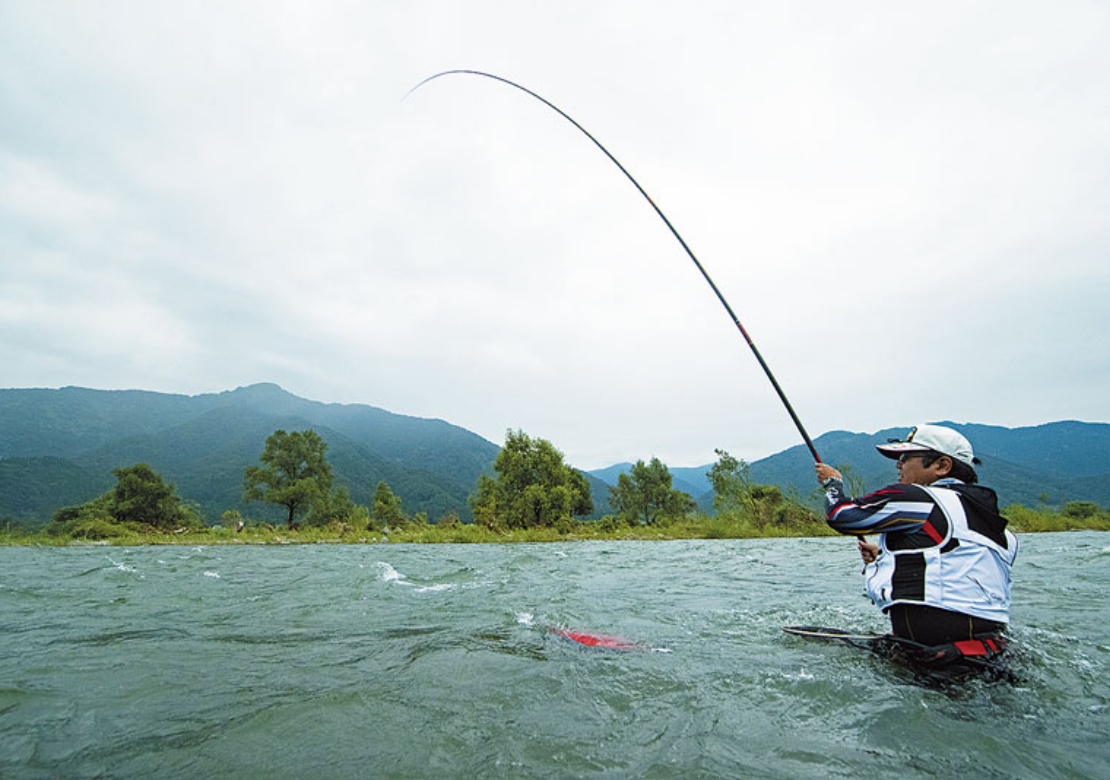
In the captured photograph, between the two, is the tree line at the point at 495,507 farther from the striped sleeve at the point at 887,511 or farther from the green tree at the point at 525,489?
the striped sleeve at the point at 887,511

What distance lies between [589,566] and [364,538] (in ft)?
92.5

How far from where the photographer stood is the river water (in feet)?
9.09

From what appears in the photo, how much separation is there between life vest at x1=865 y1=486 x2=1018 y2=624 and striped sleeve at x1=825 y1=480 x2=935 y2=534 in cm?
9

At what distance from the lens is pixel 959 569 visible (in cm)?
431

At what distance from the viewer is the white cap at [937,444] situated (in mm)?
4723

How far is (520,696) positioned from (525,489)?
46.5 meters

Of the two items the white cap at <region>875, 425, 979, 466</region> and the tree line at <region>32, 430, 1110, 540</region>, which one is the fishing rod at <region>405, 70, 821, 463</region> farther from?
the tree line at <region>32, 430, 1110, 540</region>

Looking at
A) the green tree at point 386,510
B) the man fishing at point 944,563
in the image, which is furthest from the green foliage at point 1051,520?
the green tree at point 386,510

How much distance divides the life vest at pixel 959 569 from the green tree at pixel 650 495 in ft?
222

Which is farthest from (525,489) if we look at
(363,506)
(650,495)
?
(650,495)

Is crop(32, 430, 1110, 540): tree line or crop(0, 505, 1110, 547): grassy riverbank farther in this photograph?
crop(32, 430, 1110, 540): tree line

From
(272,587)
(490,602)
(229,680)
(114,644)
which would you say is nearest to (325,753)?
(229,680)

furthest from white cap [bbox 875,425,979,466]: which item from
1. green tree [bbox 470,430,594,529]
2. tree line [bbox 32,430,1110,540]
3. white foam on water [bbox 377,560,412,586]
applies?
green tree [bbox 470,430,594,529]

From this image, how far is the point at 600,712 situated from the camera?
11.5 feet
